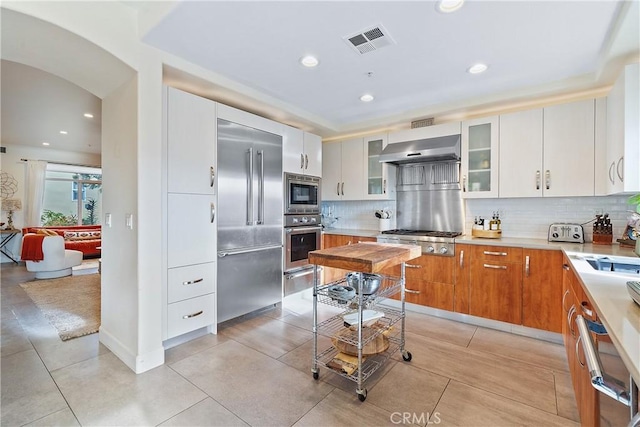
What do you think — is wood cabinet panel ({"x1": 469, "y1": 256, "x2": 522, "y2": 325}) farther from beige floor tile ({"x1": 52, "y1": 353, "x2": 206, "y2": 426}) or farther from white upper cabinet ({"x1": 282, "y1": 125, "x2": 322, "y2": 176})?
beige floor tile ({"x1": 52, "y1": 353, "x2": 206, "y2": 426})

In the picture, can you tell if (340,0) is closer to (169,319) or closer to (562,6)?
(562,6)

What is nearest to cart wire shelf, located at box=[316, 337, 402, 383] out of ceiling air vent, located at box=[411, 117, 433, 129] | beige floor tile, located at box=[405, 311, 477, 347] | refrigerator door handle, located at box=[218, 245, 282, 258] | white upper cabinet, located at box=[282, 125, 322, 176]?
beige floor tile, located at box=[405, 311, 477, 347]

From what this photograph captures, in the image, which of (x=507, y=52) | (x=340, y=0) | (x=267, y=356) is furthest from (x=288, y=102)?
(x=267, y=356)

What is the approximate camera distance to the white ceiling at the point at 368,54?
1.90 meters

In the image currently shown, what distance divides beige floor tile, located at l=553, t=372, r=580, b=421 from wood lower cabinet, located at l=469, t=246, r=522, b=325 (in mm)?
743

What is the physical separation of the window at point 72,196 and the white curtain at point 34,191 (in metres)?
0.45

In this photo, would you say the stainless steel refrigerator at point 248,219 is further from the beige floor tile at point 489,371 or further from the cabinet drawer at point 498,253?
the cabinet drawer at point 498,253

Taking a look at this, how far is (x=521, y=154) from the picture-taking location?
3141mm

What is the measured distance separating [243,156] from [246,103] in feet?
2.09

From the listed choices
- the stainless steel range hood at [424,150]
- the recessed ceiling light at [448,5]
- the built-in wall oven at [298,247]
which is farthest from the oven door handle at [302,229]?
the recessed ceiling light at [448,5]

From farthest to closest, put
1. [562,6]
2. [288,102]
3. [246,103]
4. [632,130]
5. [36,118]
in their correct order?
[36,118] → [288,102] → [246,103] → [632,130] → [562,6]

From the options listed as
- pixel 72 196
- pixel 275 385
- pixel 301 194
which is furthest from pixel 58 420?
pixel 72 196

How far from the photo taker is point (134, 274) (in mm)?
2301

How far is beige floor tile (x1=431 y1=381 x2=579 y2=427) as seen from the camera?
1731mm
